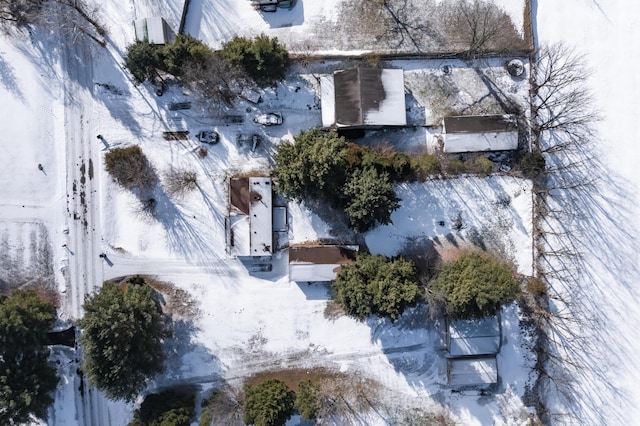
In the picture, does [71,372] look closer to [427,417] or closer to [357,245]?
[357,245]

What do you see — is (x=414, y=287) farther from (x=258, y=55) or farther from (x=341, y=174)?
(x=258, y=55)

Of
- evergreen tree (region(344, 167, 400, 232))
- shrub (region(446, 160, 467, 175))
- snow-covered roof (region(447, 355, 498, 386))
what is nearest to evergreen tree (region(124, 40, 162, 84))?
evergreen tree (region(344, 167, 400, 232))

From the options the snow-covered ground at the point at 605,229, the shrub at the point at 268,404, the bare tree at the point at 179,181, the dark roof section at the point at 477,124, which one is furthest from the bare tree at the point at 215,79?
the snow-covered ground at the point at 605,229

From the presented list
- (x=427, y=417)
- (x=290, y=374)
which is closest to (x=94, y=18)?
(x=290, y=374)

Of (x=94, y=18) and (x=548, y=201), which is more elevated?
(x=94, y=18)

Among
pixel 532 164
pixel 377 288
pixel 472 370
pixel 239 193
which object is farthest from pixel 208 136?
pixel 472 370

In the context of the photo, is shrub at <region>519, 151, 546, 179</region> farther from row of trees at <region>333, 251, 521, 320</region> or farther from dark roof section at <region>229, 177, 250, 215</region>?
dark roof section at <region>229, 177, 250, 215</region>

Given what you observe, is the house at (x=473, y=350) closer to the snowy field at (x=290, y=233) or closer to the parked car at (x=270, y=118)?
the snowy field at (x=290, y=233)
